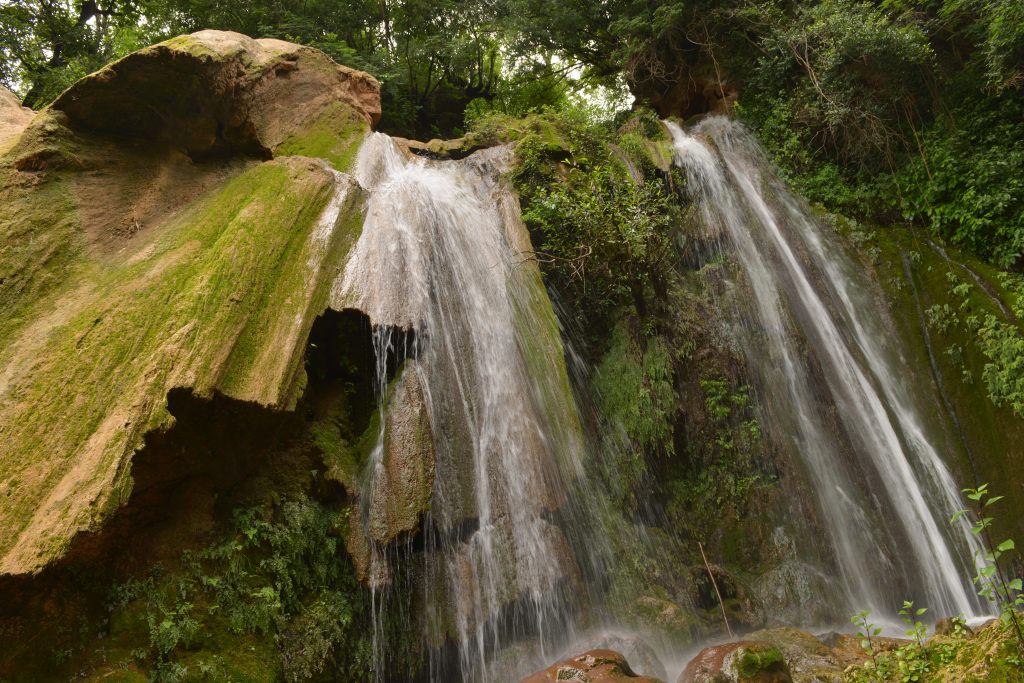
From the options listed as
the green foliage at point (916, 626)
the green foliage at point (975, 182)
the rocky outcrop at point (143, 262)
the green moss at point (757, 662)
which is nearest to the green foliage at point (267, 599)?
the rocky outcrop at point (143, 262)

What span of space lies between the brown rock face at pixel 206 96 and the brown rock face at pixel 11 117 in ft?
2.84

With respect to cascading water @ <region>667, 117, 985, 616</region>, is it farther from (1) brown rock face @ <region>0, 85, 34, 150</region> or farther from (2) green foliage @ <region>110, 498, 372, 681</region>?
(1) brown rock face @ <region>0, 85, 34, 150</region>

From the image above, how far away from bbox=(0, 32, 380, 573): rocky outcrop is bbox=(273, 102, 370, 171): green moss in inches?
2.4

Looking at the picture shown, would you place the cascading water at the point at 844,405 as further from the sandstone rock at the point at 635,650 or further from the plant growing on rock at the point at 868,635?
the sandstone rock at the point at 635,650

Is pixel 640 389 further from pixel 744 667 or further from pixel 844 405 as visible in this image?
pixel 744 667

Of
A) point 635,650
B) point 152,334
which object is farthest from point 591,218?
point 152,334

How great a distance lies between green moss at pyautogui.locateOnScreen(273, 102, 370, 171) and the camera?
758 cm

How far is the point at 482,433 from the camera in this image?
19.3 feet

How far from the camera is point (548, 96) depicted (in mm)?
14938

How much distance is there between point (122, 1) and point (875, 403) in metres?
16.2

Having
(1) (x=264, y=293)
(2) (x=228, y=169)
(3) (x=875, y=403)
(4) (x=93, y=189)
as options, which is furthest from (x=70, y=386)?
(3) (x=875, y=403)

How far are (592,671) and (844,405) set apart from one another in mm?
5283

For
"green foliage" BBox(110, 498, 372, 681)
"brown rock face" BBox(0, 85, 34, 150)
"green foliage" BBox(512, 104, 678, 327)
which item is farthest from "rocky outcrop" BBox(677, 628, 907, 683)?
"brown rock face" BBox(0, 85, 34, 150)

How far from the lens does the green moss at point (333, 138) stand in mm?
7578
